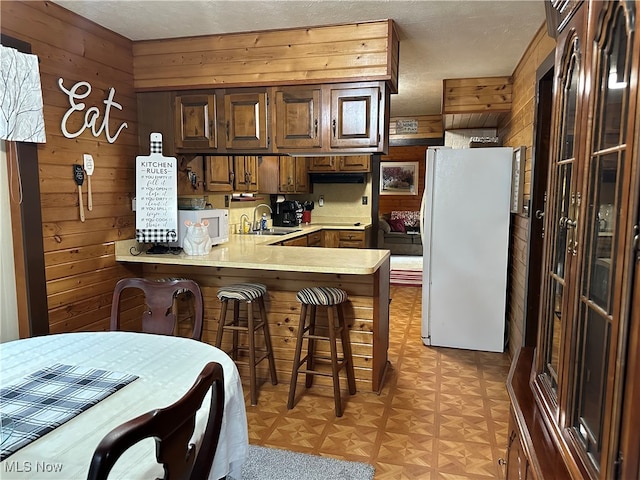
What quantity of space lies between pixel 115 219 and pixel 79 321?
734 mm

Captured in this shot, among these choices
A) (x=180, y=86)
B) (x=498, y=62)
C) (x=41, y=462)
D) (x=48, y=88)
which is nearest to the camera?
(x=41, y=462)

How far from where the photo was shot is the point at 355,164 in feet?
20.6

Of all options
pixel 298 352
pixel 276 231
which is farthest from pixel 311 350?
pixel 276 231

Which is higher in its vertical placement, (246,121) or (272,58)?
(272,58)

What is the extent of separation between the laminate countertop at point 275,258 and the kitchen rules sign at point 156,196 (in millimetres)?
149

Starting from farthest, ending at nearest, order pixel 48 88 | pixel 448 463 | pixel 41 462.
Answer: pixel 48 88
pixel 448 463
pixel 41 462

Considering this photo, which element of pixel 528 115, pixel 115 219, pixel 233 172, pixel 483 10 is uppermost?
pixel 483 10

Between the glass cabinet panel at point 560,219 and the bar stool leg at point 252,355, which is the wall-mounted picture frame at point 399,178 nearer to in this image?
the bar stool leg at point 252,355

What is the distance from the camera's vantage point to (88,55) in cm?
281

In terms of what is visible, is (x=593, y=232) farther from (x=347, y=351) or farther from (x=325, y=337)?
(x=347, y=351)

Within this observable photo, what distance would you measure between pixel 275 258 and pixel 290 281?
21cm

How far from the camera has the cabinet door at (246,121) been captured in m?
3.12

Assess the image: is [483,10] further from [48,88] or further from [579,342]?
[48,88]

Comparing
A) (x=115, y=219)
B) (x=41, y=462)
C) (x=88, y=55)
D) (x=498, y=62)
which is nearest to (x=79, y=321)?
(x=115, y=219)
